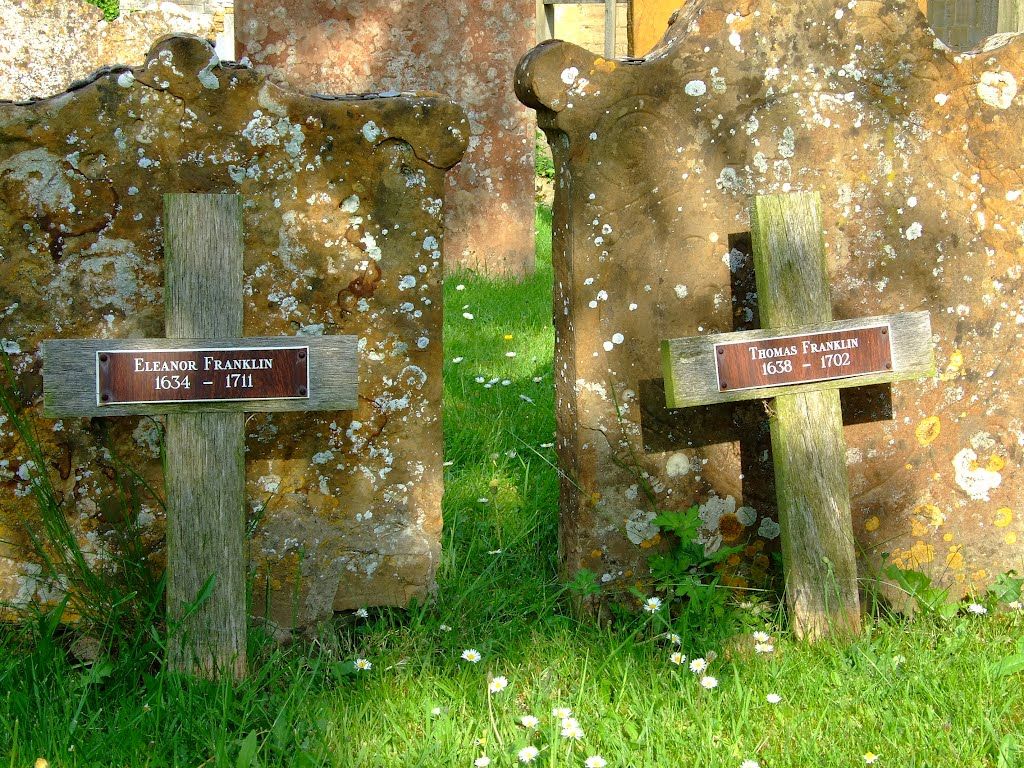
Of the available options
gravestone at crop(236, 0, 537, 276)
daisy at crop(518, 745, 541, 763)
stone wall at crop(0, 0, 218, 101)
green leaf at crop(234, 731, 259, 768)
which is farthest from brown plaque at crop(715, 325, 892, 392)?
stone wall at crop(0, 0, 218, 101)

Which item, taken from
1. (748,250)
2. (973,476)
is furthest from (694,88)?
(973,476)

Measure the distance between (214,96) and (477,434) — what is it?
66.4 inches

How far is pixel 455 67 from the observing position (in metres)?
6.17

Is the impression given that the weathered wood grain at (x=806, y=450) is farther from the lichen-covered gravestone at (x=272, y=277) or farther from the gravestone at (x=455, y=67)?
the gravestone at (x=455, y=67)

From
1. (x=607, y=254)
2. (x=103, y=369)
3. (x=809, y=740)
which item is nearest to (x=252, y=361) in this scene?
(x=103, y=369)

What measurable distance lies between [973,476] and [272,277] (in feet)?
6.56

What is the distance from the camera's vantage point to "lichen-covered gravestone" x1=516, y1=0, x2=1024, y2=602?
2.77m

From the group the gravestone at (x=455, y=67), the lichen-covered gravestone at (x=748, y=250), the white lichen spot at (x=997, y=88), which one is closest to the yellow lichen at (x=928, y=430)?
the lichen-covered gravestone at (x=748, y=250)

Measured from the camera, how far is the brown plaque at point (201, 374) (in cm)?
240

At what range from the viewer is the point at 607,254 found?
277cm

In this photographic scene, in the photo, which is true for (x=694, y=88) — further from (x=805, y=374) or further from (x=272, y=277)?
(x=272, y=277)

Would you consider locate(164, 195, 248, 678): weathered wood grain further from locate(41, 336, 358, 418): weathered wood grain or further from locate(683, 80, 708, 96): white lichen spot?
locate(683, 80, 708, 96): white lichen spot

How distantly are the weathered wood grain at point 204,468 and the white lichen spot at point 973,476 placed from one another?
1.95 metres

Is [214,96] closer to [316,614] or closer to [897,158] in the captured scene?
[316,614]
